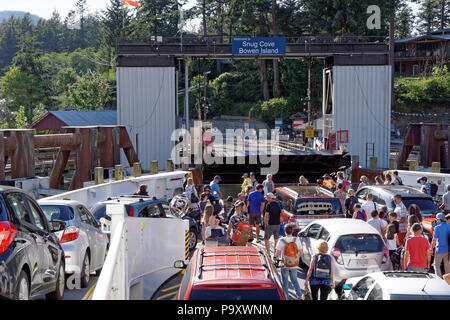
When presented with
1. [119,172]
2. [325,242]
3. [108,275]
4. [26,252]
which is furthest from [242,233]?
[119,172]

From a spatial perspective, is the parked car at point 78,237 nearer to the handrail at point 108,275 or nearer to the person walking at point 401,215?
the handrail at point 108,275

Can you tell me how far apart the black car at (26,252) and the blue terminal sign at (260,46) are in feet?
90.7

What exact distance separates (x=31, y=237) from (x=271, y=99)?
6739 cm

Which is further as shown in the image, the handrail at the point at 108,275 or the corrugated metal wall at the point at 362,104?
the corrugated metal wall at the point at 362,104

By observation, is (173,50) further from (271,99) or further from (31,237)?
(271,99)

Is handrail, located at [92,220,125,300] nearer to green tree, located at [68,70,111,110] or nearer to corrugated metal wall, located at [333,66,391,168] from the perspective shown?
corrugated metal wall, located at [333,66,391,168]

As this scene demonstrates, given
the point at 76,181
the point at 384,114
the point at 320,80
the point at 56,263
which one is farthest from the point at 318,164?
the point at 320,80

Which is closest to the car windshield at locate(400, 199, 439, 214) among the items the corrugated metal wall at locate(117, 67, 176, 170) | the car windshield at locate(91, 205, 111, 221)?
the car windshield at locate(91, 205, 111, 221)

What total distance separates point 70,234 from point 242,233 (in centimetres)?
397

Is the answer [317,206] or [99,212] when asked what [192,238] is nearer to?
[99,212]

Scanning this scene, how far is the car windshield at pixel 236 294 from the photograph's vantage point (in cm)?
611

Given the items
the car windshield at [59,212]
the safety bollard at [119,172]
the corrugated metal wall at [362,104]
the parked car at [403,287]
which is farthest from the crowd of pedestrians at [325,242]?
the corrugated metal wall at [362,104]

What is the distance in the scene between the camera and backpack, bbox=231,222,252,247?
12.8 meters
